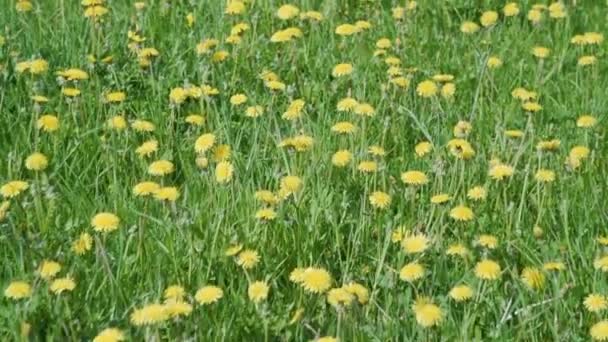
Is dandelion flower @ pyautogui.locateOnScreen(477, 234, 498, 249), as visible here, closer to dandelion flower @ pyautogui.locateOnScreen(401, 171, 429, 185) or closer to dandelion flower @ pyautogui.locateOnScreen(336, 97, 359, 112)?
dandelion flower @ pyautogui.locateOnScreen(401, 171, 429, 185)

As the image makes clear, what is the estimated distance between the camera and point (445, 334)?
8.58ft

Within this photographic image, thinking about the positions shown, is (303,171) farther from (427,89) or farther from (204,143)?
(427,89)

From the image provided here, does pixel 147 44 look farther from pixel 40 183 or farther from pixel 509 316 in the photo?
pixel 509 316

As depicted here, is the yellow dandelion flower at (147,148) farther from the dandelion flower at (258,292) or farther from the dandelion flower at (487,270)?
the dandelion flower at (487,270)

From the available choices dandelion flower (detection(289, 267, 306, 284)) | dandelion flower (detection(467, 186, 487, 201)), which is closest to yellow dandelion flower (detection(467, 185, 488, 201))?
dandelion flower (detection(467, 186, 487, 201))

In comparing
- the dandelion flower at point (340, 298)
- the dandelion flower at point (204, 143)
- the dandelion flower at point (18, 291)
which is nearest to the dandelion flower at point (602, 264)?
the dandelion flower at point (340, 298)

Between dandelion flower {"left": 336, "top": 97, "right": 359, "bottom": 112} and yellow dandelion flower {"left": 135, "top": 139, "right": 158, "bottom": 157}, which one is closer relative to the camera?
yellow dandelion flower {"left": 135, "top": 139, "right": 158, "bottom": 157}

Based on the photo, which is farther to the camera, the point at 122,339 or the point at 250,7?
the point at 250,7

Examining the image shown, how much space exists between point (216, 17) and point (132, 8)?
0.30 metres

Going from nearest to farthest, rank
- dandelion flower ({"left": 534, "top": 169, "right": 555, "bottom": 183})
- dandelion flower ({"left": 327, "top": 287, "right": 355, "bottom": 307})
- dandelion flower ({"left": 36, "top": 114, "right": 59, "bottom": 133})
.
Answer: dandelion flower ({"left": 327, "top": 287, "right": 355, "bottom": 307}), dandelion flower ({"left": 534, "top": 169, "right": 555, "bottom": 183}), dandelion flower ({"left": 36, "top": 114, "right": 59, "bottom": 133})

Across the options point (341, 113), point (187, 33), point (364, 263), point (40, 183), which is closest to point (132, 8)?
point (187, 33)

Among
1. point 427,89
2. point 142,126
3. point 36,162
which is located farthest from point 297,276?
point 427,89

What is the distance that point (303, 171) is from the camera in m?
3.20

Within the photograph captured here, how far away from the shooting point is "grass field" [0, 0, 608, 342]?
8.67 feet
